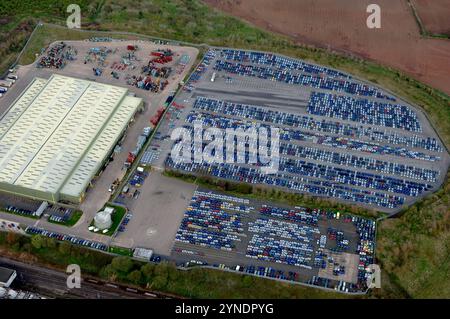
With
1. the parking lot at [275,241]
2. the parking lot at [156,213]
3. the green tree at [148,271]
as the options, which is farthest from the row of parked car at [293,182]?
the green tree at [148,271]

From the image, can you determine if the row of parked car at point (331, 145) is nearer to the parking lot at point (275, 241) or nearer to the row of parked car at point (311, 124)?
the row of parked car at point (311, 124)

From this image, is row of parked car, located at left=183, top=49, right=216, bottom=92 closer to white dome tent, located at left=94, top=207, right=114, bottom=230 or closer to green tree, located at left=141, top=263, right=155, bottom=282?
white dome tent, located at left=94, top=207, right=114, bottom=230

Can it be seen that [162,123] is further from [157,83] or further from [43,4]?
[43,4]

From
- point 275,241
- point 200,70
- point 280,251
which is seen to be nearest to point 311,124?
point 200,70

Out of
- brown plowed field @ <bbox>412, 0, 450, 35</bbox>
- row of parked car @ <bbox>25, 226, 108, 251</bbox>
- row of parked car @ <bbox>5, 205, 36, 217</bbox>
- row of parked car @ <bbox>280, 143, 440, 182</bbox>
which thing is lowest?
row of parked car @ <bbox>25, 226, 108, 251</bbox>

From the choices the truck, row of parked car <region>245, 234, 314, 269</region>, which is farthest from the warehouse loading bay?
row of parked car <region>245, 234, 314, 269</region>

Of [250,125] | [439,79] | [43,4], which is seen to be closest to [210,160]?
[250,125]

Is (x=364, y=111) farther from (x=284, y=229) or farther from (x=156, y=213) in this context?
(x=156, y=213)

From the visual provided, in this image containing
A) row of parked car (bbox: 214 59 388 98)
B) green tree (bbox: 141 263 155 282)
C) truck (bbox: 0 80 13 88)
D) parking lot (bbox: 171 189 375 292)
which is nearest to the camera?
green tree (bbox: 141 263 155 282)
